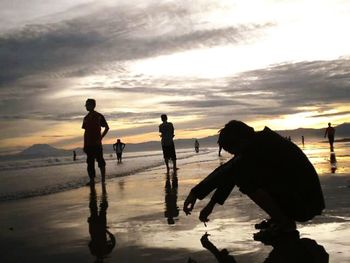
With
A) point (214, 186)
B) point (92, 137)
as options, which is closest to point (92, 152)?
point (92, 137)

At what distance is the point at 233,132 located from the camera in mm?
4102

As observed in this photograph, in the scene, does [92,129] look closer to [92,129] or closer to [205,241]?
[92,129]

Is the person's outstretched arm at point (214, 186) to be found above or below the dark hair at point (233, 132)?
below

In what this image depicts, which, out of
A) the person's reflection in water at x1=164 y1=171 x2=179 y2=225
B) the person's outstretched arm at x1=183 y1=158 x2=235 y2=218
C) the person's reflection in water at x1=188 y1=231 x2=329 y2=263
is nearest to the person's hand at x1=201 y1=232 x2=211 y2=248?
the person's reflection in water at x1=188 y1=231 x2=329 y2=263

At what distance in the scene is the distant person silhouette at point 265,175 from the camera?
406cm

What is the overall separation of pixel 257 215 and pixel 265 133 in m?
1.67

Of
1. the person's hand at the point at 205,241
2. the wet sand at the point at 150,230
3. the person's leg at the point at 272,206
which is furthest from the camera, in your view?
the person's leg at the point at 272,206

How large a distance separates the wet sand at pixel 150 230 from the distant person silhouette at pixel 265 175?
1.13 feet

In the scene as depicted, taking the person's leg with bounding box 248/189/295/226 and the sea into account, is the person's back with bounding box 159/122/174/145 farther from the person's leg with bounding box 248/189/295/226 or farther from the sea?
the person's leg with bounding box 248/189/295/226

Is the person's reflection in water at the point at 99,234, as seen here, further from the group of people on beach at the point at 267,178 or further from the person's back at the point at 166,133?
the person's back at the point at 166,133

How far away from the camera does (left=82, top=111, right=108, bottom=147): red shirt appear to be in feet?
35.0

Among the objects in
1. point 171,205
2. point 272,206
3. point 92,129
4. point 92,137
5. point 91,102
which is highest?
point 91,102

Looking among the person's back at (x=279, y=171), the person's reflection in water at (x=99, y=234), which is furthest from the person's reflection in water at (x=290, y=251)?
the person's reflection in water at (x=99, y=234)

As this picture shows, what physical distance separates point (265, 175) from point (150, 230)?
1.56 metres
